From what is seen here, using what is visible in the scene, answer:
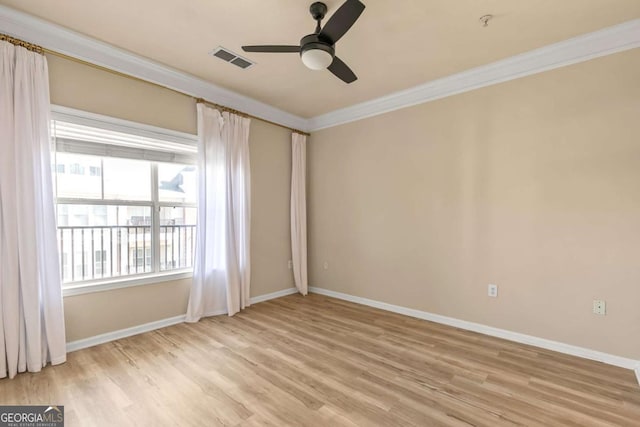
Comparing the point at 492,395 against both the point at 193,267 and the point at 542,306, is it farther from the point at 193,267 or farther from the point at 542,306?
the point at 193,267

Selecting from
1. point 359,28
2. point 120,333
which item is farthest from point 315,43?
point 120,333

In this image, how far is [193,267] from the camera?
11.6ft

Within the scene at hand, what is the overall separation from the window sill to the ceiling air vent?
8.12 ft

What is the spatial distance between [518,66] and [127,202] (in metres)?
4.40

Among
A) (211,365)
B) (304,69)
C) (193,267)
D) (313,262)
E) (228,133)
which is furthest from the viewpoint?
(313,262)

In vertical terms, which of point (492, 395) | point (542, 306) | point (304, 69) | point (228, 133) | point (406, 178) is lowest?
point (492, 395)

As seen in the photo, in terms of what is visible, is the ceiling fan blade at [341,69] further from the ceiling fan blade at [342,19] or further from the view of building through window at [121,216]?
the view of building through window at [121,216]

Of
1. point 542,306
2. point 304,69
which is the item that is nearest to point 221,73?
point 304,69

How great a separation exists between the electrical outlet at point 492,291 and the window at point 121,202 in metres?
3.58

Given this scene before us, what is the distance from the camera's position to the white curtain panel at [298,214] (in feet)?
15.4

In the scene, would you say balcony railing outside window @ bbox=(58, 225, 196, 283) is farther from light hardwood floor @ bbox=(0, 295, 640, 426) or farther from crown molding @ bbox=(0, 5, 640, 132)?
crown molding @ bbox=(0, 5, 640, 132)

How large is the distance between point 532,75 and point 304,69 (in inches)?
92.4

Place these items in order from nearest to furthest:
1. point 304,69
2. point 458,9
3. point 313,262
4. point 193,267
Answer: point 458,9 → point 304,69 → point 193,267 → point 313,262

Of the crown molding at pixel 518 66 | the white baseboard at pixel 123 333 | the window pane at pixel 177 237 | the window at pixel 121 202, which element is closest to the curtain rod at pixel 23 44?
the window at pixel 121 202
